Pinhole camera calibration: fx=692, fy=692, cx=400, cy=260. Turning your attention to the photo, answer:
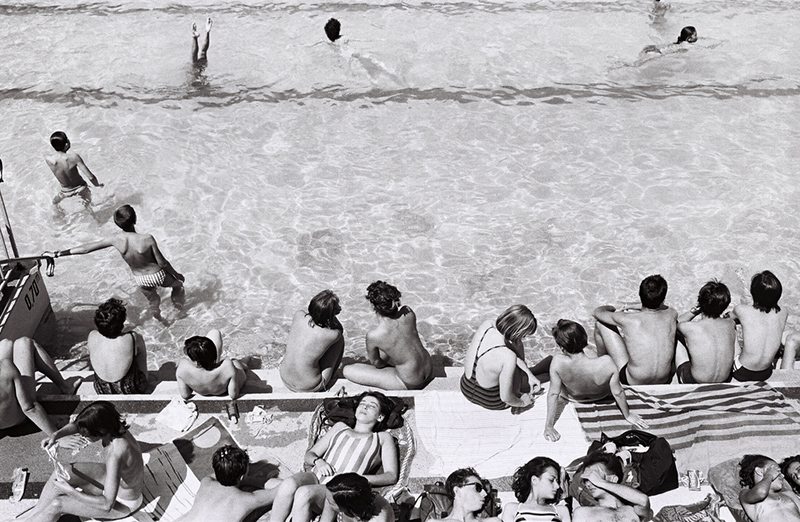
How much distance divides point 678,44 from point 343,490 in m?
10.8

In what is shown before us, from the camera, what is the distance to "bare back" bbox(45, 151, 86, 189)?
8227 mm

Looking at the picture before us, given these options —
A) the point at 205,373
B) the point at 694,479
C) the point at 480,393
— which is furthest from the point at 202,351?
the point at 694,479

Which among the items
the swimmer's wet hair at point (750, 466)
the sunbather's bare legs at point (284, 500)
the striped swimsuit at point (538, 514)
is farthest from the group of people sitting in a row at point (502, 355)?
the sunbather's bare legs at point (284, 500)

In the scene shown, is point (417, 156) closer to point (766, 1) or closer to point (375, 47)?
point (375, 47)

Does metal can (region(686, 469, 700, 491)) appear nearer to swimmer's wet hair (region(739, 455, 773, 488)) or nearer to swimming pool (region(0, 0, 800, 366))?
swimmer's wet hair (region(739, 455, 773, 488))

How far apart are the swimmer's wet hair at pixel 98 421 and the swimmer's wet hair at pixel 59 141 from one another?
4918 millimetres

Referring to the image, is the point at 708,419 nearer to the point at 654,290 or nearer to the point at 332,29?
the point at 654,290

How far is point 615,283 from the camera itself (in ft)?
25.3

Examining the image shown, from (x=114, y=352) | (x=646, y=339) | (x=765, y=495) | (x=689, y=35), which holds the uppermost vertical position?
(x=689, y=35)

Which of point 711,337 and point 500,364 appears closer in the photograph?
point 500,364

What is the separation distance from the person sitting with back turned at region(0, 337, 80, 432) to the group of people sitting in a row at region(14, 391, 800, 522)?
423 millimetres

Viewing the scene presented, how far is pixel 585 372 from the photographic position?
4.89 meters

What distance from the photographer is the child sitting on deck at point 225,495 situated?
405cm

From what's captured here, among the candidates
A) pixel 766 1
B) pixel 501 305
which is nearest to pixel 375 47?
pixel 501 305
